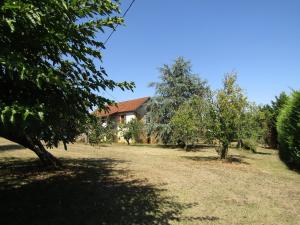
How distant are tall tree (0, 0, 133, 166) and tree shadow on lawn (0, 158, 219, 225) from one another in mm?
2632

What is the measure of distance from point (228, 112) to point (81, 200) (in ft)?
40.8

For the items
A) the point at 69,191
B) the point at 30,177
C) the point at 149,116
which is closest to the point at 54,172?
the point at 30,177

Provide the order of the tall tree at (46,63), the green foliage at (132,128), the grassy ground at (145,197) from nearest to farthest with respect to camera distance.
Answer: the tall tree at (46,63) < the grassy ground at (145,197) < the green foliage at (132,128)

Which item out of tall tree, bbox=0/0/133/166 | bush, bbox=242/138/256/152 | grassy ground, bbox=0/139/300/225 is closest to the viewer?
tall tree, bbox=0/0/133/166

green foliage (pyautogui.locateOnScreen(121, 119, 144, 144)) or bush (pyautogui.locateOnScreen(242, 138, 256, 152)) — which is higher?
green foliage (pyautogui.locateOnScreen(121, 119, 144, 144))

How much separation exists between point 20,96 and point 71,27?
145 centimetres

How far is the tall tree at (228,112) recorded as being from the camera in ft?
66.5

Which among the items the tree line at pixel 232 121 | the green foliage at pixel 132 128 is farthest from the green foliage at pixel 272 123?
the green foliage at pixel 132 128

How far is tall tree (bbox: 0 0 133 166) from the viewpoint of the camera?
4637 mm

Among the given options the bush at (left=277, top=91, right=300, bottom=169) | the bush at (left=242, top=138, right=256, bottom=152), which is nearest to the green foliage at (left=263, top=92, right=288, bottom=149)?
the bush at (left=242, top=138, right=256, bottom=152)

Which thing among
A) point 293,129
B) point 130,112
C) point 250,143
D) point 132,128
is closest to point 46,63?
point 293,129

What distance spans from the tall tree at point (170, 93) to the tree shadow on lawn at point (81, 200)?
21226 mm

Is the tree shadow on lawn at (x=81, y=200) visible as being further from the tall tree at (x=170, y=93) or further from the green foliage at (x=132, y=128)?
the green foliage at (x=132, y=128)

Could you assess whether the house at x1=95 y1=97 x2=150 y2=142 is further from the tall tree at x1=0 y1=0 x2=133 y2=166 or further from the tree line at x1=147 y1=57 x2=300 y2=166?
the tall tree at x1=0 y1=0 x2=133 y2=166
